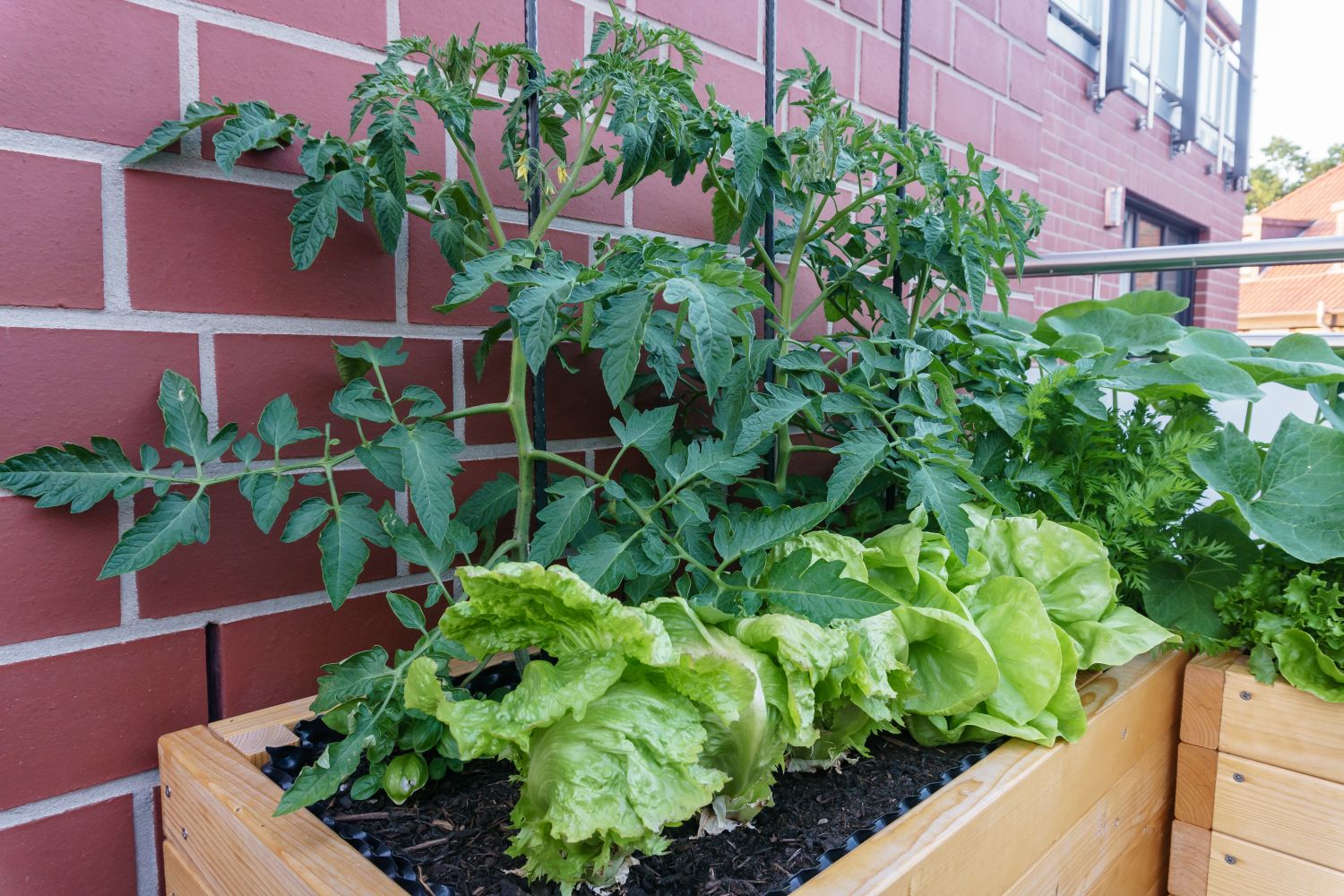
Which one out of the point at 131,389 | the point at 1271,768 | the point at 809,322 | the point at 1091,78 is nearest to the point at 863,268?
the point at 809,322

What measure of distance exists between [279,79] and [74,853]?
0.80 metres

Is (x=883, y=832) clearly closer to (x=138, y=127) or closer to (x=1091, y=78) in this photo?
(x=138, y=127)

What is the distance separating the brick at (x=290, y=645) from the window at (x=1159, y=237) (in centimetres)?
625

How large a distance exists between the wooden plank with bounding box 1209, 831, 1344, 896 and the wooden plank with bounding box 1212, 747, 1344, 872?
→ 0.04 ft

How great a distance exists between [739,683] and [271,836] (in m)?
0.39

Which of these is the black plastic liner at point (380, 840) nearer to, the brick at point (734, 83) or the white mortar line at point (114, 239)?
the white mortar line at point (114, 239)

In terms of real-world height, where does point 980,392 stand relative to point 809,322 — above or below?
below

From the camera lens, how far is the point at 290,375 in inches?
34.9

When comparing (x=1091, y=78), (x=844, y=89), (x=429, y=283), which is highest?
(x=1091, y=78)

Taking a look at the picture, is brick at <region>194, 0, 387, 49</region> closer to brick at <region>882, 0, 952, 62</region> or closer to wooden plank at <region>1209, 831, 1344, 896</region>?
brick at <region>882, 0, 952, 62</region>

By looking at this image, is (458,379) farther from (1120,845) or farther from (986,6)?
(986,6)

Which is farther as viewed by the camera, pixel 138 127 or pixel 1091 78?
pixel 1091 78

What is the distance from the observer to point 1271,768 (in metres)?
1.04

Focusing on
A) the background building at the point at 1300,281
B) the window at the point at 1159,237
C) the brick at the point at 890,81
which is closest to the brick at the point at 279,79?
the brick at the point at 890,81
